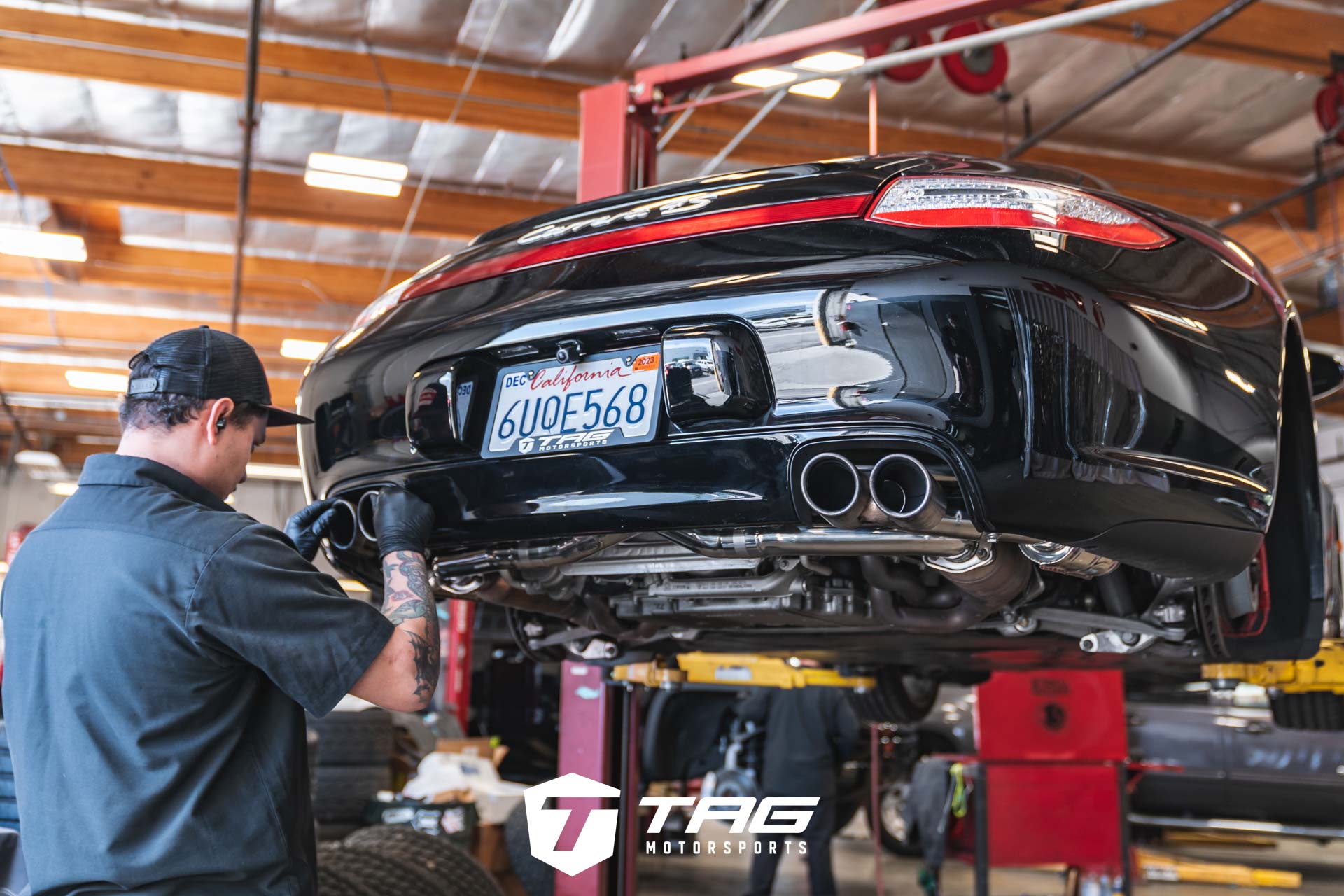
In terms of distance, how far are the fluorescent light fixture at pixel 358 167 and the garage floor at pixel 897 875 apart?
182 inches

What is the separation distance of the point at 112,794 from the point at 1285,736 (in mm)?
7954

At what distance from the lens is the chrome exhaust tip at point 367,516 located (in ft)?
6.86

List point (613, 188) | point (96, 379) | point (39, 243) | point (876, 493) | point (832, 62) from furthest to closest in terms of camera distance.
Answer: point (96, 379) < point (39, 243) < point (832, 62) < point (613, 188) < point (876, 493)

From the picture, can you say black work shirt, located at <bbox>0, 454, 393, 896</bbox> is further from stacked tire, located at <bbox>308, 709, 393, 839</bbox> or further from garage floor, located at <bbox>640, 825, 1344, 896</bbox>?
garage floor, located at <bbox>640, 825, 1344, 896</bbox>

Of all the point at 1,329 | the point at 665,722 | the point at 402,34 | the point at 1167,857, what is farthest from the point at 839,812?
the point at 1,329

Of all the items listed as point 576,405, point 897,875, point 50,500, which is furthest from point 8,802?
point 50,500

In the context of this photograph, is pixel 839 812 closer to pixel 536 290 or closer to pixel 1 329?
pixel 536 290

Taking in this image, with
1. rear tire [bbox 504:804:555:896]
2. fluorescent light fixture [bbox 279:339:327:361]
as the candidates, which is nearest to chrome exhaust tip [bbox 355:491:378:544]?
rear tire [bbox 504:804:555:896]

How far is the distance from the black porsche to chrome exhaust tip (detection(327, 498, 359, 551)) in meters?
0.01

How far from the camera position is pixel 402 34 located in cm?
674

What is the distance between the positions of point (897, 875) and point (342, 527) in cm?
611

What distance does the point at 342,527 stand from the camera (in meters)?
2.16

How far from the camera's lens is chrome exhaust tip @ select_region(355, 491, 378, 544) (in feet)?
6.86

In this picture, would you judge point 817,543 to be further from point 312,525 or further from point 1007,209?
point 312,525
